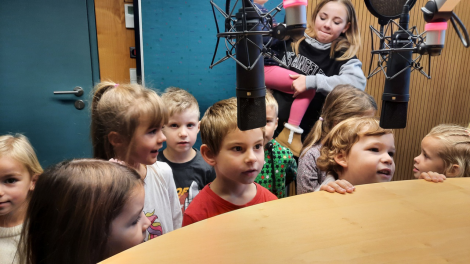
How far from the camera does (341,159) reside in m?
1.78

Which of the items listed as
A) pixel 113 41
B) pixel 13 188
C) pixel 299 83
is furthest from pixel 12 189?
pixel 113 41

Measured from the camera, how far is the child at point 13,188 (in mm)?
1433

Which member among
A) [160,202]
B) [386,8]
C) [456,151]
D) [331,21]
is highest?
[331,21]

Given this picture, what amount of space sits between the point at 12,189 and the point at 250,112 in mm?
1283

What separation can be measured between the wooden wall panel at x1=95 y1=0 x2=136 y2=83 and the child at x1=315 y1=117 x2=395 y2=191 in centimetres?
208

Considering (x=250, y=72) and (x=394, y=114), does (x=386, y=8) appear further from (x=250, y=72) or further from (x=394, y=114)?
(x=250, y=72)

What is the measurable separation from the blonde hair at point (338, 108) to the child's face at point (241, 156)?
0.77 meters

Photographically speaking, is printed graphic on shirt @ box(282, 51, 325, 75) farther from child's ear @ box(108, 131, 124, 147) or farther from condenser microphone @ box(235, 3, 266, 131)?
condenser microphone @ box(235, 3, 266, 131)

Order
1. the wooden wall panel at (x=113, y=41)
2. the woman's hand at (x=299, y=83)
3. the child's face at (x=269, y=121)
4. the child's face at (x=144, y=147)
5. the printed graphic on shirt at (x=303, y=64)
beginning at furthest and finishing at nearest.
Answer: the wooden wall panel at (x=113, y=41)
the printed graphic on shirt at (x=303, y=64)
the woman's hand at (x=299, y=83)
the child's face at (x=269, y=121)
the child's face at (x=144, y=147)

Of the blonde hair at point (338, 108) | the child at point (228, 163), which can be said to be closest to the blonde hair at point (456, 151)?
the blonde hair at point (338, 108)

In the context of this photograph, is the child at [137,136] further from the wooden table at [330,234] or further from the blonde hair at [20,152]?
the wooden table at [330,234]

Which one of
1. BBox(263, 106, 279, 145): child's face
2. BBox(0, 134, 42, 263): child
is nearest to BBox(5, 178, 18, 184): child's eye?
BBox(0, 134, 42, 263): child

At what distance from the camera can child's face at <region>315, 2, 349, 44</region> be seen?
2225 mm

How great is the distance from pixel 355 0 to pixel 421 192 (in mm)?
2475
